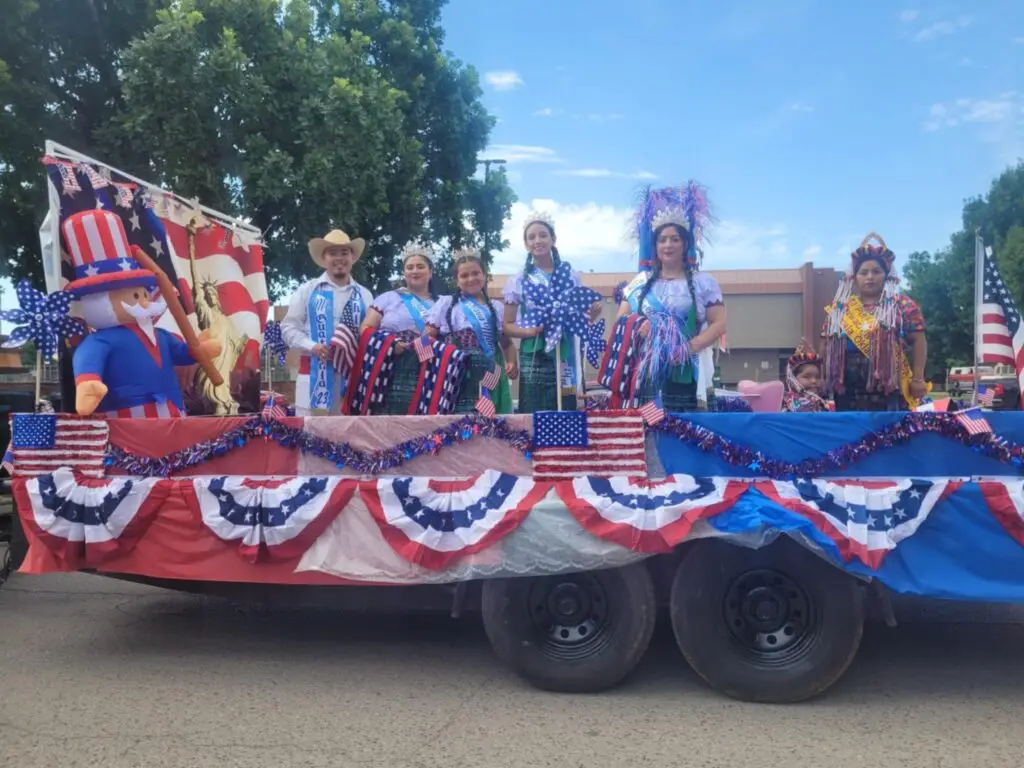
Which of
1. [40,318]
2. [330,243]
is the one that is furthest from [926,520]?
[40,318]

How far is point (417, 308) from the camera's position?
580cm

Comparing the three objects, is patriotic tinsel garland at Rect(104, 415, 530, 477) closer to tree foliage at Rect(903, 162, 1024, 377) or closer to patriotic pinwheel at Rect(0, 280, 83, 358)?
patriotic pinwheel at Rect(0, 280, 83, 358)

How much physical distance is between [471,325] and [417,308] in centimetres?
50

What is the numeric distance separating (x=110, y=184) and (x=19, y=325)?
4.74ft

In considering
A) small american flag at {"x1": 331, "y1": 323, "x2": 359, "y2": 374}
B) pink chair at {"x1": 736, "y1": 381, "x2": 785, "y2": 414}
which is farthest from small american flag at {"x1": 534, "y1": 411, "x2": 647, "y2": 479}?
pink chair at {"x1": 736, "y1": 381, "x2": 785, "y2": 414}

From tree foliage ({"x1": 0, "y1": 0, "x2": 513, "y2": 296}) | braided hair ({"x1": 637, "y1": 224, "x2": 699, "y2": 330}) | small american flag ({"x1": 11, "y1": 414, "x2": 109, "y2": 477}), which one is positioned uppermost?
tree foliage ({"x1": 0, "y1": 0, "x2": 513, "y2": 296})

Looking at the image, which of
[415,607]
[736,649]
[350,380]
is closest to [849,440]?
[736,649]

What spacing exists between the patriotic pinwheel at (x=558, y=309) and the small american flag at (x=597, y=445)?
103cm

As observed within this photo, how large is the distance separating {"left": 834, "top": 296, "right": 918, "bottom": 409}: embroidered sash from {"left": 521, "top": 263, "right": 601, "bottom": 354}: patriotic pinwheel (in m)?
1.52

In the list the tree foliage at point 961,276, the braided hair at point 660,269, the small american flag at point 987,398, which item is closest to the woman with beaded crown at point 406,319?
the braided hair at point 660,269

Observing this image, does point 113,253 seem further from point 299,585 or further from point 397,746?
point 397,746

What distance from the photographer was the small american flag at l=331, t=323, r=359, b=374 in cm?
566

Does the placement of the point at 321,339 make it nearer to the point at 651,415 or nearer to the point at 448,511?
the point at 448,511

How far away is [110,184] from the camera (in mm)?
5926
